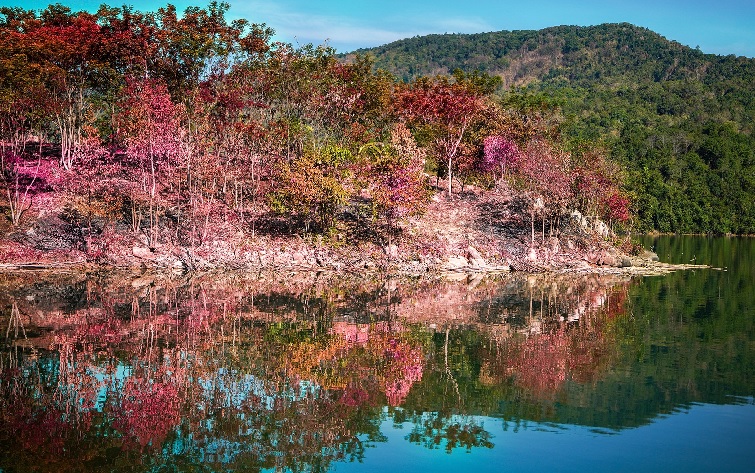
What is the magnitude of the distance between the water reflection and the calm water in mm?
69

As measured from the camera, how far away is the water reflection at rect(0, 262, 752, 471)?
13875 mm

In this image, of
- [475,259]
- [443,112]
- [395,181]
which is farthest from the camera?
[443,112]

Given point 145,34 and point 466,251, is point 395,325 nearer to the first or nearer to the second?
point 466,251

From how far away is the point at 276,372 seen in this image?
19.1 m

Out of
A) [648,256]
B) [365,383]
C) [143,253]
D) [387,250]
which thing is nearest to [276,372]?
[365,383]

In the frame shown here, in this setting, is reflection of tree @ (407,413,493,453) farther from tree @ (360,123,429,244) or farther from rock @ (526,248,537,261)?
rock @ (526,248,537,261)

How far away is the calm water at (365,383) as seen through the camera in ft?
44.6

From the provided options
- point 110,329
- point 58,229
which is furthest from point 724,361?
point 58,229

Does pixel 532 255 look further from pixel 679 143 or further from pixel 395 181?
pixel 679 143

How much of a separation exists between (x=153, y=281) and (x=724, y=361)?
27654 mm

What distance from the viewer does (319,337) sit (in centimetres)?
2373

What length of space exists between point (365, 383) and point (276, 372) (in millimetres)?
2711

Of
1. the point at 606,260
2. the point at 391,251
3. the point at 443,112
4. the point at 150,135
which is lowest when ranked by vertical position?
the point at 606,260

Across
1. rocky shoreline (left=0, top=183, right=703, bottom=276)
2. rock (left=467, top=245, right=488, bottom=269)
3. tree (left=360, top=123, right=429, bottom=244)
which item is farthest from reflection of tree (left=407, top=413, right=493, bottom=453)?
rock (left=467, top=245, right=488, bottom=269)
